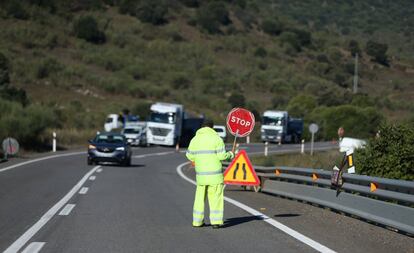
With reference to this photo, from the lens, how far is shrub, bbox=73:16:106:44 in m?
104

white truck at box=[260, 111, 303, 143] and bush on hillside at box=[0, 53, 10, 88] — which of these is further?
bush on hillside at box=[0, 53, 10, 88]

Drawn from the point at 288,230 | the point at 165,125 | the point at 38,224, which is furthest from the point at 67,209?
the point at 165,125

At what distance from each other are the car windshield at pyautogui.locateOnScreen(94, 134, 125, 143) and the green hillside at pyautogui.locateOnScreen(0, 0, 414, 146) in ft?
38.2

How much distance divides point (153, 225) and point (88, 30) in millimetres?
93334

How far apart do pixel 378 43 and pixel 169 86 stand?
36.1 meters

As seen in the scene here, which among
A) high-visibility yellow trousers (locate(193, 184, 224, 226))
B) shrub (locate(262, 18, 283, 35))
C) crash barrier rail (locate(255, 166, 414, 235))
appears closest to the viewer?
crash barrier rail (locate(255, 166, 414, 235))

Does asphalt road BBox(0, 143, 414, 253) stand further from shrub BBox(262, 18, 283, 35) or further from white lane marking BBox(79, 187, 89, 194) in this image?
shrub BBox(262, 18, 283, 35)

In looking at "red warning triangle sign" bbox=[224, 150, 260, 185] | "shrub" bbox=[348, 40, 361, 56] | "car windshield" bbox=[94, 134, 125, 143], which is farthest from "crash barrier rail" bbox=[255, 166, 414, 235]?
"shrub" bbox=[348, 40, 361, 56]

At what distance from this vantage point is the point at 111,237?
11688mm

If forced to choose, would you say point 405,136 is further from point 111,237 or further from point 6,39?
point 6,39

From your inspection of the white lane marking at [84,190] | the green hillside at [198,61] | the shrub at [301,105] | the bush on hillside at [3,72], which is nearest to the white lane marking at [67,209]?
the white lane marking at [84,190]

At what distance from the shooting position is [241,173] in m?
19.3

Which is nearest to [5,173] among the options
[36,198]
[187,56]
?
[36,198]

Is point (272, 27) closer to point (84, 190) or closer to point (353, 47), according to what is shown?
point (353, 47)
